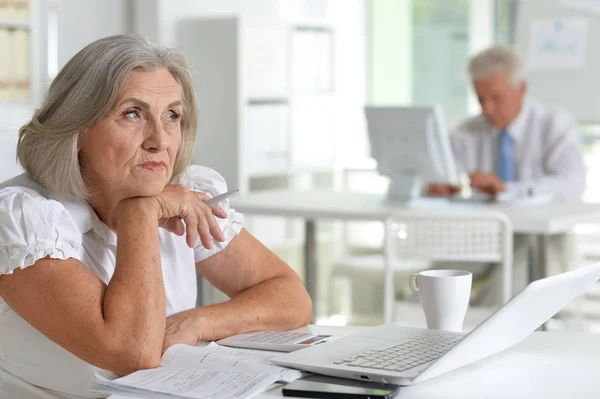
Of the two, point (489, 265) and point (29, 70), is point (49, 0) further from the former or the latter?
point (489, 265)

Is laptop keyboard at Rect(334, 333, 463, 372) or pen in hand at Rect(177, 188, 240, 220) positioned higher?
pen in hand at Rect(177, 188, 240, 220)

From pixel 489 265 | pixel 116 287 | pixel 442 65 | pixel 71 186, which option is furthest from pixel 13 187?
pixel 442 65

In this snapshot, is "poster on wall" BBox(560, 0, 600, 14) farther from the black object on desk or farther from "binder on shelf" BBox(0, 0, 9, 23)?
the black object on desk

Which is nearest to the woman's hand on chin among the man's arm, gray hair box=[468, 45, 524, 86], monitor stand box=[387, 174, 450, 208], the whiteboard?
monitor stand box=[387, 174, 450, 208]

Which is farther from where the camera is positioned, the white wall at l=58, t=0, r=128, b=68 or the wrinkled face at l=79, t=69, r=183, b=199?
the white wall at l=58, t=0, r=128, b=68

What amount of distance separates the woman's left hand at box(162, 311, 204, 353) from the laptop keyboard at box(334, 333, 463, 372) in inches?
13.0

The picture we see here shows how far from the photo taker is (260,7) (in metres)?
5.73

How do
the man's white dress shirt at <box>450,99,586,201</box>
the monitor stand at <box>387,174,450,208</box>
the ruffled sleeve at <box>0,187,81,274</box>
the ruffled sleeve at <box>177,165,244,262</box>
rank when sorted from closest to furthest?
1. the ruffled sleeve at <box>0,187,81,274</box>
2. the ruffled sleeve at <box>177,165,244,262</box>
3. the monitor stand at <box>387,174,450,208</box>
4. the man's white dress shirt at <box>450,99,586,201</box>

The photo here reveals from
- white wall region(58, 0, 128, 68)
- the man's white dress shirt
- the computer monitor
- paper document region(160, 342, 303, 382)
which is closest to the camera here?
paper document region(160, 342, 303, 382)

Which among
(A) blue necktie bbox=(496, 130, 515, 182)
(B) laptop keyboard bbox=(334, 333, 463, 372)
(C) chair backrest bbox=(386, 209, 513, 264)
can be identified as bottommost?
(C) chair backrest bbox=(386, 209, 513, 264)

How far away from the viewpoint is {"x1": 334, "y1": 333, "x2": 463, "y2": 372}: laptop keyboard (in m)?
1.32

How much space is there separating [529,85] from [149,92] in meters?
4.22

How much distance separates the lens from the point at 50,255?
4.89 ft

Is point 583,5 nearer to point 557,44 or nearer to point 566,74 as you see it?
point 557,44
